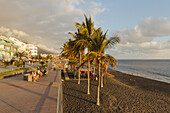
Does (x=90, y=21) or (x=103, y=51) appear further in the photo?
(x=90, y=21)

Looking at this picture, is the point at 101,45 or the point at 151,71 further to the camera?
the point at 151,71

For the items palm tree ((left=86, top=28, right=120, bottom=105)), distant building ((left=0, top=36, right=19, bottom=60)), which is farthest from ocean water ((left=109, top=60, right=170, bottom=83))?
distant building ((left=0, top=36, right=19, bottom=60))

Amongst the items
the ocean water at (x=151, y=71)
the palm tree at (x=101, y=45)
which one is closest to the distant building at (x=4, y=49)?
the palm tree at (x=101, y=45)

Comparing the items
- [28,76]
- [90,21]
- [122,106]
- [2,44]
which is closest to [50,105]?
[122,106]

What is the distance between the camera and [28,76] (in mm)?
12703

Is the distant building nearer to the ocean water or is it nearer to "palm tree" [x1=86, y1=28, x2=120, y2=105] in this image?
"palm tree" [x1=86, y1=28, x2=120, y2=105]

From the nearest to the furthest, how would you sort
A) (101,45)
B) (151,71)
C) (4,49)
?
1. (101,45)
2. (4,49)
3. (151,71)

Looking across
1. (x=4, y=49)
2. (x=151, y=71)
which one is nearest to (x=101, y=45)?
(x=4, y=49)

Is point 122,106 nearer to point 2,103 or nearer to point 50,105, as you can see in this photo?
point 50,105

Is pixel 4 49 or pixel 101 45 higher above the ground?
pixel 4 49

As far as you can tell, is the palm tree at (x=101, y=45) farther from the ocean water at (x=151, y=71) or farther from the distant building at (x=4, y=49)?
the distant building at (x=4, y=49)

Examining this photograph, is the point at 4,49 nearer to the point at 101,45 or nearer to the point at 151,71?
the point at 101,45

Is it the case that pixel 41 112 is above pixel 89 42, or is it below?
below

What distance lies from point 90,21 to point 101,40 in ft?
22.2
